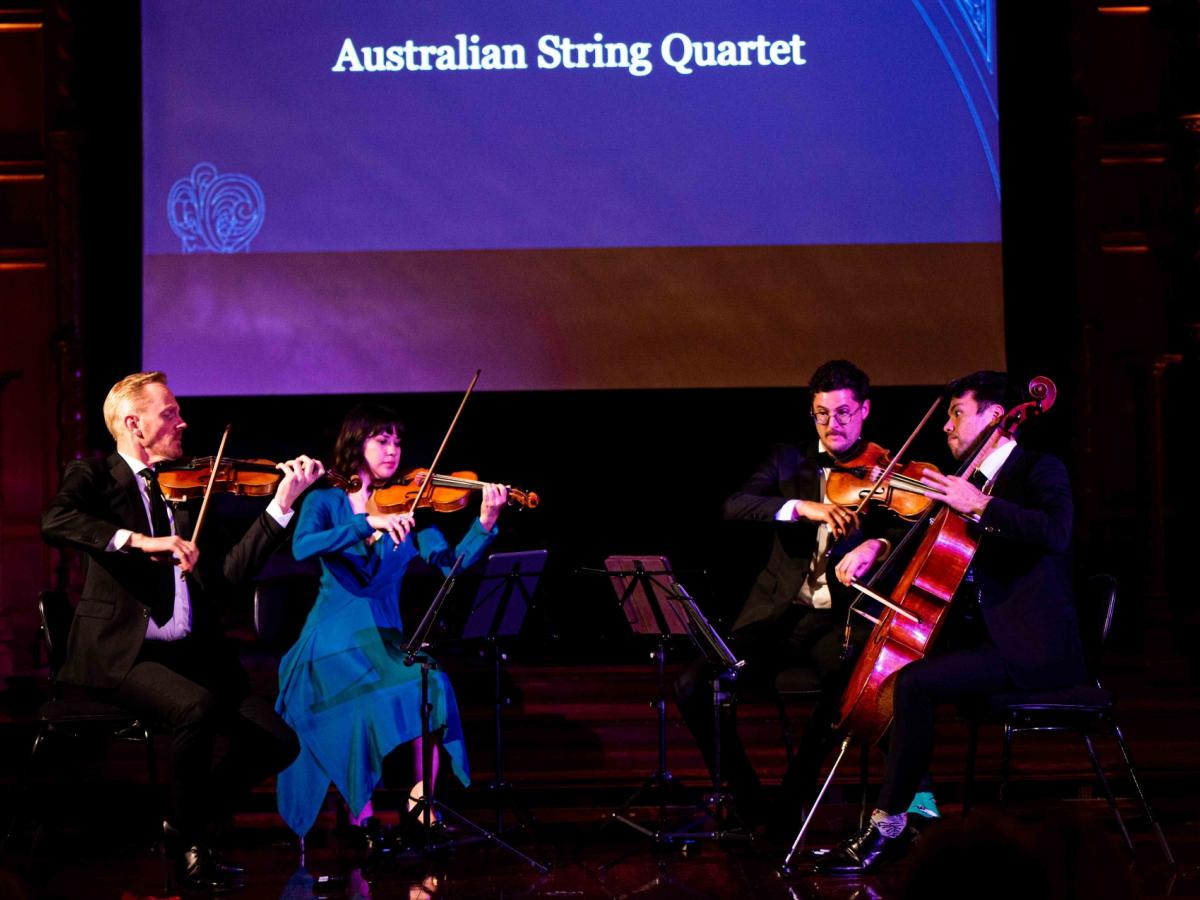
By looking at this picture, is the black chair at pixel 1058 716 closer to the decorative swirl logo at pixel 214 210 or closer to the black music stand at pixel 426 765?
the black music stand at pixel 426 765

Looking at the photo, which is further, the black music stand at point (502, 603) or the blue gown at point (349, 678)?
the blue gown at point (349, 678)

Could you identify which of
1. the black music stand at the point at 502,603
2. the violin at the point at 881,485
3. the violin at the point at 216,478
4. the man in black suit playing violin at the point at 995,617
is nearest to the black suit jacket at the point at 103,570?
the violin at the point at 216,478

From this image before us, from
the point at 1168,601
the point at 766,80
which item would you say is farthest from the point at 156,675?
the point at 1168,601

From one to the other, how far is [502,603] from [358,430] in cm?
86

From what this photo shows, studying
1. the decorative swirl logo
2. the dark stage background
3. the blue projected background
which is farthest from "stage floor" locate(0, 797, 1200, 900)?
the decorative swirl logo

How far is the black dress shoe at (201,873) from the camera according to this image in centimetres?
357

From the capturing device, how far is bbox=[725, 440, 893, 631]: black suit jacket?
405 cm

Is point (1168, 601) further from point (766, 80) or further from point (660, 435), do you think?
point (766, 80)

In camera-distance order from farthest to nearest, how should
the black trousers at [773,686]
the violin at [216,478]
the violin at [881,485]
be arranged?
the black trousers at [773,686], the violin at [216,478], the violin at [881,485]

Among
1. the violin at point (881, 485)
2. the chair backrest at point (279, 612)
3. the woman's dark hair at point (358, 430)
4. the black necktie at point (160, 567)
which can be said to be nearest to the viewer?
the violin at point (881, 485)

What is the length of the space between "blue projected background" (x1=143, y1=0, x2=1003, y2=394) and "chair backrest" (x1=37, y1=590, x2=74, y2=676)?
1.67m

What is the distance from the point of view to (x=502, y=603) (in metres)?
3.70

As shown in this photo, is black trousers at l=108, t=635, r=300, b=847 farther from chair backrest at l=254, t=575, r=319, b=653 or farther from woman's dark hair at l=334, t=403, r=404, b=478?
woman's dark hair at l=334, t=403, r=404, b=478

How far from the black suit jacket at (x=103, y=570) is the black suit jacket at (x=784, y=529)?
Result: 1.75 m
